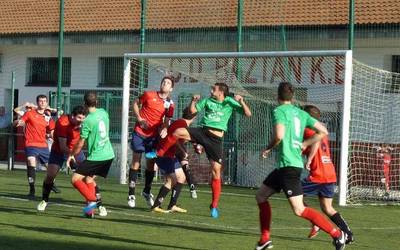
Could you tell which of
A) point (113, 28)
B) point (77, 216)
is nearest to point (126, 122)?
point (77, 216)

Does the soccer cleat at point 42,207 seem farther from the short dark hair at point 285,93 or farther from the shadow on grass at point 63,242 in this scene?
the short dark hair at point 285,93

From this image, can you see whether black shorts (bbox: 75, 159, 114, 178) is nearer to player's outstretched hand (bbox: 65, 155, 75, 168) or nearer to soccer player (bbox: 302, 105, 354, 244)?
player's outstretched hand (bbox: 65, 155, 75, 168)

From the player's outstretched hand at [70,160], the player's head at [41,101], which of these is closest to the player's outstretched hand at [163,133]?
the player's outstretched hand at [70,160]

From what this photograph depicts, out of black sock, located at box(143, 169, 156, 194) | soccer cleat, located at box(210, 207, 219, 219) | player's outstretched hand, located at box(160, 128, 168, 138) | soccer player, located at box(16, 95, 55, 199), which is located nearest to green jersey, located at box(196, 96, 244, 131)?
player's outstretched hand, located at box(160, 128, 168, 138)

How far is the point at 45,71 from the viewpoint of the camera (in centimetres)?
3269

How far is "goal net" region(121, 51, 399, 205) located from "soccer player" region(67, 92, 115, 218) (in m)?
6.30

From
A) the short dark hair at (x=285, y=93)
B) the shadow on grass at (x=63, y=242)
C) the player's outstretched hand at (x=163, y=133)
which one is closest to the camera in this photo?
the shadow on grass at (x=63, y=242)

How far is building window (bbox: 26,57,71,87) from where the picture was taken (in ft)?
105

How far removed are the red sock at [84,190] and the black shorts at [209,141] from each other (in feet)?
6.26

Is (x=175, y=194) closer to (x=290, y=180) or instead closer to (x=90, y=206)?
(x=90, y=206)

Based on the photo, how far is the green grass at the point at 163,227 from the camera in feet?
35.4

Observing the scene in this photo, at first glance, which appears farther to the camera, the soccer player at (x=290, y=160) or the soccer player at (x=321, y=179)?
the soccer player at (x=321, y=179)

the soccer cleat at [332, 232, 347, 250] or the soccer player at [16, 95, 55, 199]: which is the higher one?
the soccer player at [16, 95, 55, 199]

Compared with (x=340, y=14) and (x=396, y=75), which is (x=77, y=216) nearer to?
(x=396, y=75)
